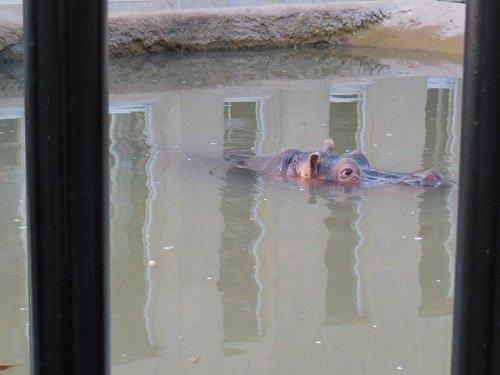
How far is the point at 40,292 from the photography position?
27.7 inches

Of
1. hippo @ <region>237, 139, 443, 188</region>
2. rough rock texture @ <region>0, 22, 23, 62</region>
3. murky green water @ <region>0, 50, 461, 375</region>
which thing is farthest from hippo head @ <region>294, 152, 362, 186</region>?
rough rock texture @ <region>0, 22, 23, 62</region>

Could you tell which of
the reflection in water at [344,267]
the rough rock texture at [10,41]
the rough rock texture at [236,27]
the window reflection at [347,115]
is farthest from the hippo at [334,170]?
the rough rock texture at [236,27]

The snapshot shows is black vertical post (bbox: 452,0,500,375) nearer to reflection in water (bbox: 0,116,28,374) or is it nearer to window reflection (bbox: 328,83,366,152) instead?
reflection in water (bbox: 0,116,28,374)

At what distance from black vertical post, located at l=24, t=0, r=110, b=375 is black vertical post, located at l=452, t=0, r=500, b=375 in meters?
0.25

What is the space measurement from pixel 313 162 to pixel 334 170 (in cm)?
15

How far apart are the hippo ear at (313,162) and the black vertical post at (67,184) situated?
19.1 ft

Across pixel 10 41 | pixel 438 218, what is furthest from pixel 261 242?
pixel 10 41

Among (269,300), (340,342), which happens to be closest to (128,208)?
(269,300)

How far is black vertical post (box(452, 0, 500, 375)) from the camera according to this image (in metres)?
0.64

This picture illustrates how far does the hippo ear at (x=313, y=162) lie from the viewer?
21.3ft

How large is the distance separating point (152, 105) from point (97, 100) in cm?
879

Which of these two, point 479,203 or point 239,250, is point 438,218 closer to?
point 239,250

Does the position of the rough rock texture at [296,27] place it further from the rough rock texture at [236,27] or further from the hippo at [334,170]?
the hippo at [334,170]

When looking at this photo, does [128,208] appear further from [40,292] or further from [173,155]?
[40,292]
